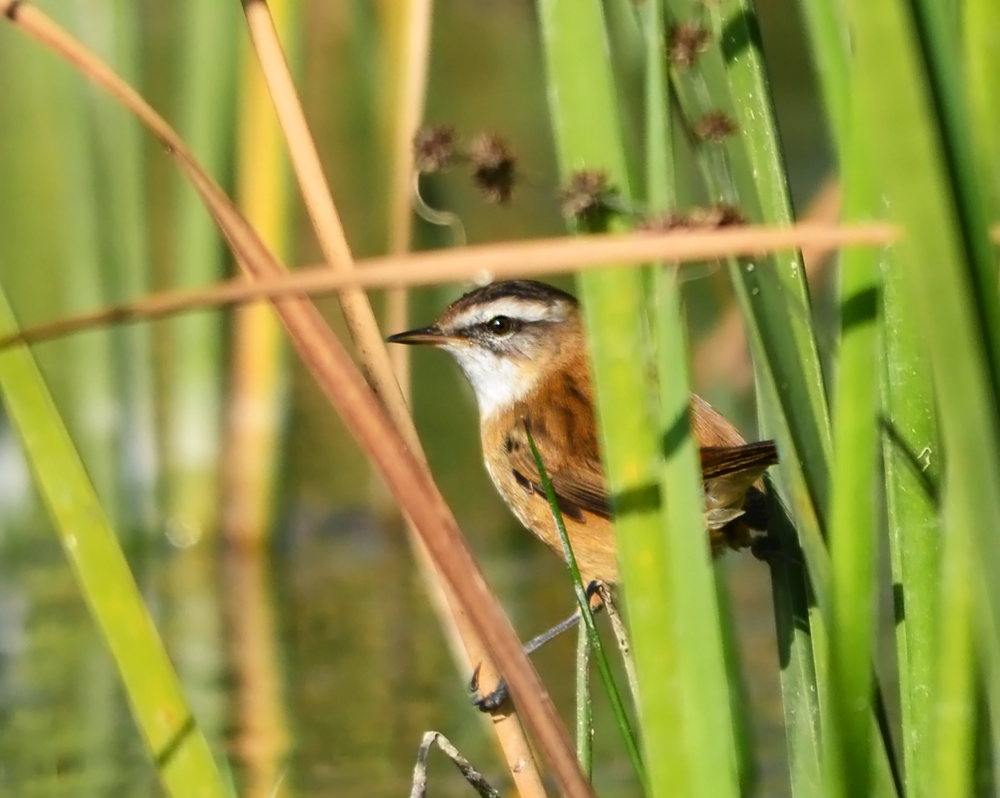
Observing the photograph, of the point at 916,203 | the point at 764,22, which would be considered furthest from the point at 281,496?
the point at 764,22

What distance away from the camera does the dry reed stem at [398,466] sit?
5.17 feet

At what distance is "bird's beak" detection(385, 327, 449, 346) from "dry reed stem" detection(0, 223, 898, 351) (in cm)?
168

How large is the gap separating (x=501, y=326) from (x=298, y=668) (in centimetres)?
139

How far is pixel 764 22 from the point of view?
11.7 m

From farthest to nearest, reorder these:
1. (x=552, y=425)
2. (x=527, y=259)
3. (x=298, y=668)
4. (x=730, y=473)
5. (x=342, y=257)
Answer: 1. (x=298, y=668)
2. (x=552, y=425)
3. (x=730, y=473)
4. (x=342, y=257)
5. (x=527, y=259)

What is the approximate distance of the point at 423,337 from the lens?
3.38 m

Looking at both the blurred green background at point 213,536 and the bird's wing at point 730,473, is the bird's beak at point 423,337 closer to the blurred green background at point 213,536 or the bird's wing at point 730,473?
the bird's wing at point 730,473

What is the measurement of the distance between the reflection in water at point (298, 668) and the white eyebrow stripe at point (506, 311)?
3.49ft

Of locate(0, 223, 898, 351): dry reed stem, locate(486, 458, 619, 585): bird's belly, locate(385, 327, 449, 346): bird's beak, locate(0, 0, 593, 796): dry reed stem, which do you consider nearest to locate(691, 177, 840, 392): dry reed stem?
locate(385, 327, 449, 346): bird's beak

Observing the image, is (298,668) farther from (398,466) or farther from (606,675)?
(398,466)

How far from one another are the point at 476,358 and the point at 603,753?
1.06 m

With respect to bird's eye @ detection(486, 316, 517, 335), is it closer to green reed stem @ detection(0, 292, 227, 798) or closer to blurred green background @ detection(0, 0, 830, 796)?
blurred green background @ detection(0, 0, 830, 796)

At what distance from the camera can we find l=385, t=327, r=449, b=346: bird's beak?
3.28 metres

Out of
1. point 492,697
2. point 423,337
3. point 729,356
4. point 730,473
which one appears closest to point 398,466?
point 492,697
